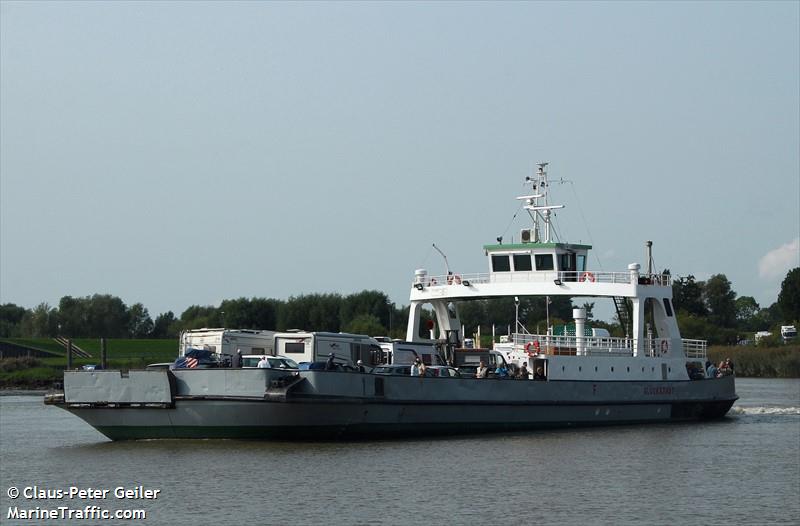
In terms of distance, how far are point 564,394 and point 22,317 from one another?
104 metres

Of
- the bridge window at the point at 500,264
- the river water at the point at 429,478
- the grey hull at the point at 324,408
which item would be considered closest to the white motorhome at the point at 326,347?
the grey hull at the point at 324,408

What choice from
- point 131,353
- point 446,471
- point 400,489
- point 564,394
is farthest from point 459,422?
point 131,353

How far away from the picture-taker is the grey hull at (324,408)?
3098 cm

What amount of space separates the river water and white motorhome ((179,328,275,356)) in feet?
11.9

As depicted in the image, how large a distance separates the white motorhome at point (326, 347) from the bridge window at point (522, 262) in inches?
271

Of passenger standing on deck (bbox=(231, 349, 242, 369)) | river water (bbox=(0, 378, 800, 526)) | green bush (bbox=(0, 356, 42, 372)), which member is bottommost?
river water (bbox=(0, 378, 800, 526))

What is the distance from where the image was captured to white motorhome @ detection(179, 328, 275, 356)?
34969 millimetres

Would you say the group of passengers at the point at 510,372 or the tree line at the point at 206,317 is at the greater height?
the tree line at the point at 206,317

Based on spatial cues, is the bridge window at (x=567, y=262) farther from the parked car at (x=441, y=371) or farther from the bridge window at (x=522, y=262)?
the parked car at (x=441, y=371)

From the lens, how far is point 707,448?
33469mm

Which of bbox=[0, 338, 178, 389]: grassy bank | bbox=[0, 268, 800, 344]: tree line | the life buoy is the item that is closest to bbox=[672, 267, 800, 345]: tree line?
bbox=[0, 268, 800, 344]: tree line

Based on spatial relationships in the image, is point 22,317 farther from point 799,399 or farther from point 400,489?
point 400,489

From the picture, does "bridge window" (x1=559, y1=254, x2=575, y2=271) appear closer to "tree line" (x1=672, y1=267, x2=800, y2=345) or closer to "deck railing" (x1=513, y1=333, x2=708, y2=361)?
"deck railing" (x1=513, y1=333, x2=708, y2=361)

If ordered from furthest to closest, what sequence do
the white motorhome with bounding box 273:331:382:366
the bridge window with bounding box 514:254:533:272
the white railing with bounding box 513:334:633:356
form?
the bridge window with bounding box 514:254:533:272 < the white railing with bounding box 513:334:633:356 < the white motorhome with bounding box 273:331:382:366
